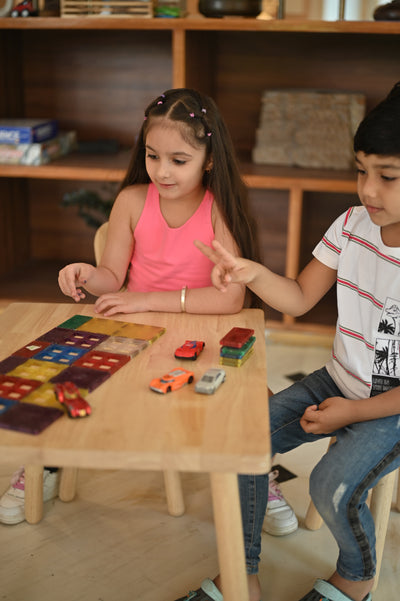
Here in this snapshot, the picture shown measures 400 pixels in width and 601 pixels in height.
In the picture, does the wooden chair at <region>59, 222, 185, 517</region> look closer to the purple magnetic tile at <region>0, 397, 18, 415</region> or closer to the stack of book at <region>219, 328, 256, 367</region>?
the stack of book at <region>219, 328, 256, 367</region>

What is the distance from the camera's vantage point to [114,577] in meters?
1.23

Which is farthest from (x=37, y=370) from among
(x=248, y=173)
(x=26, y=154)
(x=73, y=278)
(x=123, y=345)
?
(x=26, y=154)

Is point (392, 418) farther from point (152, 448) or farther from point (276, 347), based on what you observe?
point (276, 347)

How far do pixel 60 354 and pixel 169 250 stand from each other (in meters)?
0.49

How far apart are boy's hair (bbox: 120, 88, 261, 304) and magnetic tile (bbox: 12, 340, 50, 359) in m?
0.48

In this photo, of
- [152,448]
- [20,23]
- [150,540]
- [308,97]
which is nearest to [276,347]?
[308,97]

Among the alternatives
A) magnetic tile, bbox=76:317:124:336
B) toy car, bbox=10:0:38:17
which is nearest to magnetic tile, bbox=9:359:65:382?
magnetic tile, bbox=76:317:124:336

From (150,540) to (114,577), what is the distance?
123mm

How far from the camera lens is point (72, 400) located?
830 mm

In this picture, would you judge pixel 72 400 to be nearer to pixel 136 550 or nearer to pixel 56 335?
pixel 56 335

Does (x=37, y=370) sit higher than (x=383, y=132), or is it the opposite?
(x=383, y=132)

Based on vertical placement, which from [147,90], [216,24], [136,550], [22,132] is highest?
[216,24]

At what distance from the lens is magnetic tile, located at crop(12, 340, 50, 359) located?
986mm

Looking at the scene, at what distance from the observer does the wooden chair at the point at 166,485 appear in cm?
138
